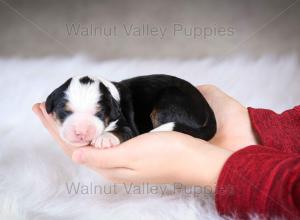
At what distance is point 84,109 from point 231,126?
703 mm

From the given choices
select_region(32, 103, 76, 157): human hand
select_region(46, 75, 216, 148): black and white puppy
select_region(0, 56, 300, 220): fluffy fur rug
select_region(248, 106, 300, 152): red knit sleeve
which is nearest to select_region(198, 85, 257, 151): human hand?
select_region(248, 106, 300, 152): red knit sleeve

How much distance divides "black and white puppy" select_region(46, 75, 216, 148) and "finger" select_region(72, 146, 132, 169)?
0.04 m

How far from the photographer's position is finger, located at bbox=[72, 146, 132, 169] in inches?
58.2

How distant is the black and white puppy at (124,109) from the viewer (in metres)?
1.54

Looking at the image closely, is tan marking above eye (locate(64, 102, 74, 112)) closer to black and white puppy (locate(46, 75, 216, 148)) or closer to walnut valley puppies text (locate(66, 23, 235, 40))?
black and white puppy (locate(46, 75, 216, 148))

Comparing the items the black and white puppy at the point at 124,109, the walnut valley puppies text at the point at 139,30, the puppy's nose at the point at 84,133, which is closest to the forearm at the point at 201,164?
the black and white puppy at the point at 124,109

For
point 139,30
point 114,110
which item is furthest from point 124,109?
point 139,30

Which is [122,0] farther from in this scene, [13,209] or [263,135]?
[13,209]

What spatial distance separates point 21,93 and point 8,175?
32.9 inches

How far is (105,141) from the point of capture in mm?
1536

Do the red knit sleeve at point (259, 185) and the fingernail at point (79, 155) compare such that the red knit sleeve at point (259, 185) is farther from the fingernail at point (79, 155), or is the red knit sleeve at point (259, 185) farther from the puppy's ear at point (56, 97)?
the puppy's ear at point (56, 97)

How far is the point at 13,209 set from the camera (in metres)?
1.54

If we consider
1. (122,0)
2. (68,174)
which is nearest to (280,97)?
(122,0)

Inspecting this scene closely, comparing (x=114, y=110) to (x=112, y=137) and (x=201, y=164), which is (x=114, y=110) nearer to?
(x=112, y=137)
